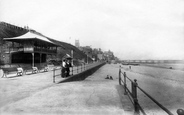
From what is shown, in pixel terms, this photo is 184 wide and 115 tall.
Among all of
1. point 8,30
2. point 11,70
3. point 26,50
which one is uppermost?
point 8,30

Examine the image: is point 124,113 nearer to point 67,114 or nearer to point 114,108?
point 114,108

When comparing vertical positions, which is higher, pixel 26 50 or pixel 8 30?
pixel 8 30

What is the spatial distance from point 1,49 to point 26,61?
26.0 ft

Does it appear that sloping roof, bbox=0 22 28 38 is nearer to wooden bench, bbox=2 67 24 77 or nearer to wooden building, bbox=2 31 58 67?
wooden building, bbox=2 31 58 67

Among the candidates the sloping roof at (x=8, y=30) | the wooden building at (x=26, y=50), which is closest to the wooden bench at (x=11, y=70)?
the wooden building at (x=26, y=50)

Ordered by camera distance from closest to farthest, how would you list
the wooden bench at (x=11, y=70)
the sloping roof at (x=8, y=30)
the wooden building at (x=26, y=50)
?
1. the wooden bench at (x=11, y=70)
2. the wooden building at (x=26, y=50)
3. the sloping roof at (x=8, y=30)

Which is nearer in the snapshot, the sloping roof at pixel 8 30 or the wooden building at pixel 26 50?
the wooden building at pixel 26 50

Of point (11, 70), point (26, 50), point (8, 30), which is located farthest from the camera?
point (8, 30)

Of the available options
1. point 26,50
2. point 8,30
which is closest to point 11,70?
point 26,50

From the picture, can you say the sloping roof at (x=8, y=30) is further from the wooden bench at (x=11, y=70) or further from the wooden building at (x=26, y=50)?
the wooden bench at (x=11, y=70)

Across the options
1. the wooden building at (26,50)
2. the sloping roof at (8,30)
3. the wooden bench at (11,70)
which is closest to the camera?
the wooden bench at (11,70)

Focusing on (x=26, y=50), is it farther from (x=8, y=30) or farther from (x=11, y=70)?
(x=8, y=30)

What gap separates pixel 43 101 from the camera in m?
4.90

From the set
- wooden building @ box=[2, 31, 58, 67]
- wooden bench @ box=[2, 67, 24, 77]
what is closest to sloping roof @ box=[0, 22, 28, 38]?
wooden building @ box=[2, 31, 58, 67]
